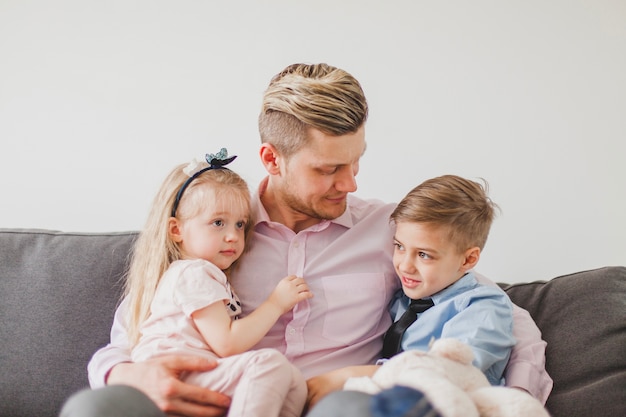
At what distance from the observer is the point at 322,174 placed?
168cm

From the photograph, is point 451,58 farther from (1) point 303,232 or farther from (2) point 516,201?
(1) point 303,232

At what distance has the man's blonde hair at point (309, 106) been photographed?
1616 mm

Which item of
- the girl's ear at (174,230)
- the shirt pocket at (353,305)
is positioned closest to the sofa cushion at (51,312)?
the girl's ear at (174,230)

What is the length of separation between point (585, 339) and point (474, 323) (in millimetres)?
302

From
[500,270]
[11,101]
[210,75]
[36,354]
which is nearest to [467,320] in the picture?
[500,270]

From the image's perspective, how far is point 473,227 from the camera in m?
1.60

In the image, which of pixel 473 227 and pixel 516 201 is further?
pixel 516 201

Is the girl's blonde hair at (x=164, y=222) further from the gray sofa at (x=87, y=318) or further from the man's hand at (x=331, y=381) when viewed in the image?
the man's hand at (x=331, y=381)

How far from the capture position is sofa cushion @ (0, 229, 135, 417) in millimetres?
1721

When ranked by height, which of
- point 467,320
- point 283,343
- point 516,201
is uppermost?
point 516,201

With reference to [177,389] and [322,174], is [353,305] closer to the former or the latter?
[322,174]

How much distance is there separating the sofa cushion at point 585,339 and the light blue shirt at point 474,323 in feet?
0.48

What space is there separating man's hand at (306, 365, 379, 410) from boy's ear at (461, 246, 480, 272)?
0.37 meters

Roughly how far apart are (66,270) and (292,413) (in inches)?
33.0
